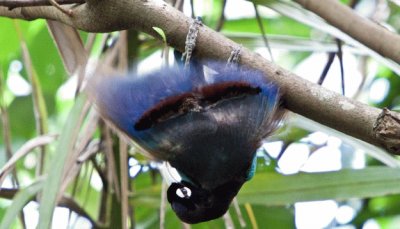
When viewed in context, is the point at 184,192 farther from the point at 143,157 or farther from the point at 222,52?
the point at 143,157

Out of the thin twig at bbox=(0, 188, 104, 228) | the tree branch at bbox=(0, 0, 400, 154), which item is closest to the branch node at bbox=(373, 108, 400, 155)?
the tree branch at bbox=(0, 0, 400, 154)

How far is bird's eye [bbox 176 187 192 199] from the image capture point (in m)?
1.30

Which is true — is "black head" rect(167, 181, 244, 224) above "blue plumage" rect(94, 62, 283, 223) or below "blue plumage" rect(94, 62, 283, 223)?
below

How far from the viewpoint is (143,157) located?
2.06 m

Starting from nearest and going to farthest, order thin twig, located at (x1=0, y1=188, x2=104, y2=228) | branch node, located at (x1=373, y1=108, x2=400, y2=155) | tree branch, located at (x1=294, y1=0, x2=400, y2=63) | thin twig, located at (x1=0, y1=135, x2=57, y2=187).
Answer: branch node, located at (x1=373, y1=108, x2=400, y2=155), tree branch, located at (x1=294, y1=0, x2=400, y2=63), thin twig, located at (x1=0, y1=135, x2=57, y2=187), thin twig, located at (x1=0, y1=188, x2=104, y2=228)

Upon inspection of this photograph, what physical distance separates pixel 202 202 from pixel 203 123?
0.12m

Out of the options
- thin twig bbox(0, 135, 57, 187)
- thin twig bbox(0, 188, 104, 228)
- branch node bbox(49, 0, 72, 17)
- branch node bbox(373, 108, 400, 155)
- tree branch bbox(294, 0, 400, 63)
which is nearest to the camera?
branch node bbox(373, 108, 400, 155)

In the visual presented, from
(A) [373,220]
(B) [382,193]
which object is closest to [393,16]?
(A) [373,220]

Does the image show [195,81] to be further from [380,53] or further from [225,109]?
[380,53]

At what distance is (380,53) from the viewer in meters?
1.47

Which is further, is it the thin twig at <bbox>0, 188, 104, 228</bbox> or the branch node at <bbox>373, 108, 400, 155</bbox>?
the thin twig at <bbox>0, 188, 104, 228</bbox>

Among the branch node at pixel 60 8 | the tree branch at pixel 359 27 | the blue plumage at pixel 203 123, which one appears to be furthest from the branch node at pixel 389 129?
the branch node at pixel 60 8

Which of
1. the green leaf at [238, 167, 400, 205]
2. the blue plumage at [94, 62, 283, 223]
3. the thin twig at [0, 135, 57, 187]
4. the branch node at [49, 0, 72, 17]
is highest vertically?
the branch node at [49, 0, 72, 17]

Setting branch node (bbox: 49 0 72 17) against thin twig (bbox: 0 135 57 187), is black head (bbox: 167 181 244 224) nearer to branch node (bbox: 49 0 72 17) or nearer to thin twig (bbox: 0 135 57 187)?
branch node (bbox: 49 0 72 17)
